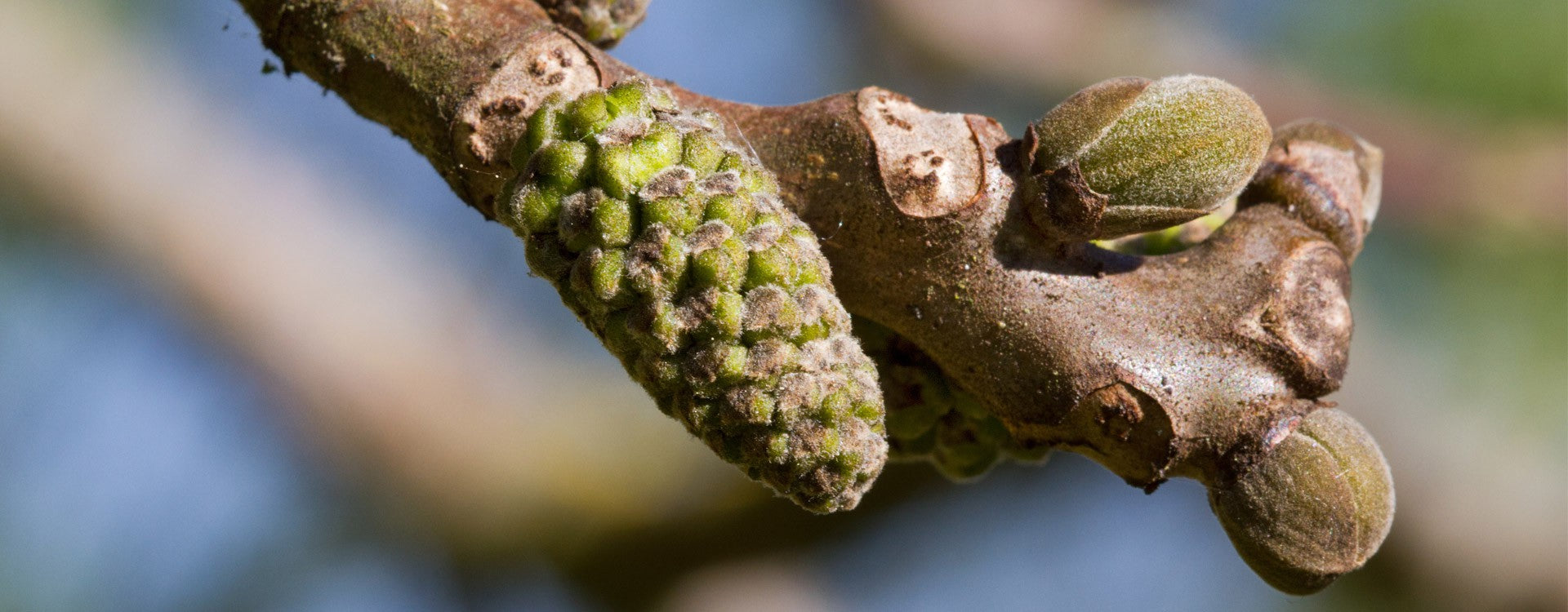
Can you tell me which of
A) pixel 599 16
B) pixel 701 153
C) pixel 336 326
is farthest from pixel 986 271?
pixel 336 326

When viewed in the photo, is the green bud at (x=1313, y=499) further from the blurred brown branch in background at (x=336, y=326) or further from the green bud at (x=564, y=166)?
the blurred brown branch in background at (x=336, y=326)

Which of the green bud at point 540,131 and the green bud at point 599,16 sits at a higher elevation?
the green bud at point 599,16

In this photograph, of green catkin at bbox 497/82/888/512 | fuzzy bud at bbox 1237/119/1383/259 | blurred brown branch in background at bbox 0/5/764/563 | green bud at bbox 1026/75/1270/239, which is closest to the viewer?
green catkin at bbox 497/82/888/512

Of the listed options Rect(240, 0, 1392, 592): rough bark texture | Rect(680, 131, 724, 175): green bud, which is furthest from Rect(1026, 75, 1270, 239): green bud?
Rect(680, 131, 724, 175): green bud

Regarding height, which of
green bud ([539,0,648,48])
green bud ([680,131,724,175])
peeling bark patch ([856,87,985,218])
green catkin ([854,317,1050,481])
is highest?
peeling bark patch ([856,87,985,218])

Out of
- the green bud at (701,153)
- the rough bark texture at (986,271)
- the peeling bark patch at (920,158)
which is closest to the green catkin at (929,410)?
the rough bark texture at (986,271)

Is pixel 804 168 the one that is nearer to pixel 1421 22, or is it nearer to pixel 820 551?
pixel 820 551

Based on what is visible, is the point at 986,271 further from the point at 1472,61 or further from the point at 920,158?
the point at 1472,61

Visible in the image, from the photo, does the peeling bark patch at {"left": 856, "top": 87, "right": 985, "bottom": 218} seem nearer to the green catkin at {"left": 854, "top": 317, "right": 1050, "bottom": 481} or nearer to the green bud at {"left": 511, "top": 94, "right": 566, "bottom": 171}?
the green catkin at {"left": 854, "top": 317, "right": 1050, "bottom": 481}
